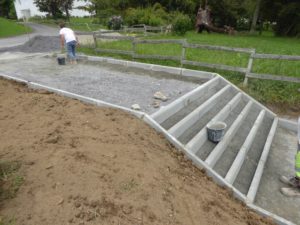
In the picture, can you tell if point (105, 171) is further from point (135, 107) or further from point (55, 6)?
point (55, 6)

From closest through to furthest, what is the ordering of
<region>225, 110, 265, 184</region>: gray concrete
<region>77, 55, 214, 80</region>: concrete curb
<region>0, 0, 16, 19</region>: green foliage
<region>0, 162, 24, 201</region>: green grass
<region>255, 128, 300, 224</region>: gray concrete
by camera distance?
1. <region>0, 162, 24, 201</region>: green grass
2. <region>255, 128, 300, 224</region>: gray concrete
3. <region>225, 110, 265, 184</region>: gray concrete
4. <region>77, 55, 214, 80</region>: concrete curb
5. <region>0, 0, 16, 19</region>: green foliage

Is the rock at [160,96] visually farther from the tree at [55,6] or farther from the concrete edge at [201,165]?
the tree at [55,6]

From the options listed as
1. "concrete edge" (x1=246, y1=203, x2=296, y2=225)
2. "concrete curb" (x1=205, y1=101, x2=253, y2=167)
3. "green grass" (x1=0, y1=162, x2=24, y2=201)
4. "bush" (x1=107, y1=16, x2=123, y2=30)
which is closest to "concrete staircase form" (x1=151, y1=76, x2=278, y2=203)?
"concrete curb" (x1=205, y1=101, x2=253, y2=167)

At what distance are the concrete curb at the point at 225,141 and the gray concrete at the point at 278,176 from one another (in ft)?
2.90

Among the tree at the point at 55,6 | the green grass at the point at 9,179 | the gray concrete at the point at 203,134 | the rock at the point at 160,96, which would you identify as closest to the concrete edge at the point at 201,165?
the gray concrete at the point at 203,134

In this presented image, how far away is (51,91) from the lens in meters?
6.52

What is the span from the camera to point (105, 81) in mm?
7480

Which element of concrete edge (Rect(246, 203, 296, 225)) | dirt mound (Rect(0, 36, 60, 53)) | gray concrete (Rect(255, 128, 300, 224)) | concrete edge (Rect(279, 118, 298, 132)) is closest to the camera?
concrete edge (Rect(246, 203, 296, 225))

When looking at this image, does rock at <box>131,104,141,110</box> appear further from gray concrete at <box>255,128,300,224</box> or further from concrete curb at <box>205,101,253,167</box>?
gray concrete at <box>255,128,300,224</box>

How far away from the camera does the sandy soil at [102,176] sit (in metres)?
2.93

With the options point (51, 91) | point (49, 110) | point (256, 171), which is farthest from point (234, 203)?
point (51, 91)

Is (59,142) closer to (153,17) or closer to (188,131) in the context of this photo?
(188,131)

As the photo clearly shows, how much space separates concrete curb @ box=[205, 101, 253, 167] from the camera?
4703 mm

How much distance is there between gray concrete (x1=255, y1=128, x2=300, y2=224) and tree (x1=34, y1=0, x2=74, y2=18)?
40.3 m
